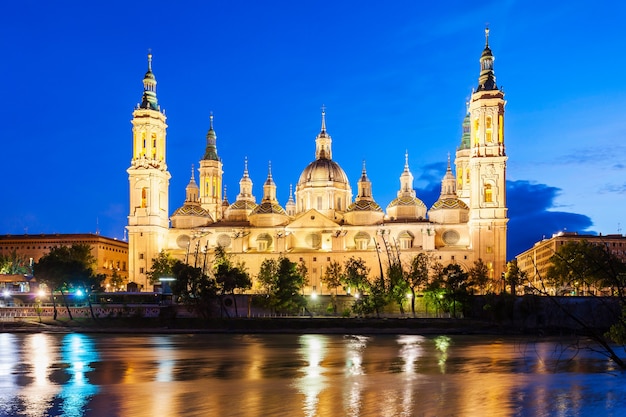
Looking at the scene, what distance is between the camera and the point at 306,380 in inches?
1320

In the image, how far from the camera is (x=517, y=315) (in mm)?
67375

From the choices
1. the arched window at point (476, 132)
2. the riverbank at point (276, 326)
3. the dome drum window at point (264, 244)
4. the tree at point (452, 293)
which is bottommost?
the riverbank at point (276, 326)

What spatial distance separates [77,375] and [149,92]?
75.4 meters

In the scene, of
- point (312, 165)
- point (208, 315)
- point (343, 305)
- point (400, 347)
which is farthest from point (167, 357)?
point (312, 165)

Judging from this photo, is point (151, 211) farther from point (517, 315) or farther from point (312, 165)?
point (517, 315)

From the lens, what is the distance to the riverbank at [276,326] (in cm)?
6638

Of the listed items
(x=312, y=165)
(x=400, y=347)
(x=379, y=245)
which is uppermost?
(x=312, y=165)

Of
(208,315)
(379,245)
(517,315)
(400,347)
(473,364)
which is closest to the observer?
(473,364)

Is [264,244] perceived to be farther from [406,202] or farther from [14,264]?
[14,264]

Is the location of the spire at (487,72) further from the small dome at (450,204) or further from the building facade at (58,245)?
the building facade at (58,245)

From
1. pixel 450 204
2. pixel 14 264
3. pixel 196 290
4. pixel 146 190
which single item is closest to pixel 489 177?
pixel 450 204

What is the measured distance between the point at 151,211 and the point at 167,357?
5984cm

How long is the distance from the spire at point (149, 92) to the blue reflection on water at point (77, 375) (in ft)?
164

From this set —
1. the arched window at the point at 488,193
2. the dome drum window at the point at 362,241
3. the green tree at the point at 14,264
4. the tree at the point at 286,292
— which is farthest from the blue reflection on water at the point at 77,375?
the green tree at the point at 14,264
